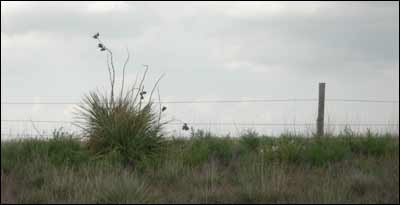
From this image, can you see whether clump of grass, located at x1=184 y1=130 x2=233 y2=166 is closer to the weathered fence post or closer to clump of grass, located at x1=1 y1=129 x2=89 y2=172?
clump of grass, located at x1=1 y1=129 x2=89 y2=172

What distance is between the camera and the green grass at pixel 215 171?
27.2 feet

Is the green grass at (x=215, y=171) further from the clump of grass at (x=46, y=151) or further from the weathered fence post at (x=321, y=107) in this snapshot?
the weathered fence post at (x=321, y=107)

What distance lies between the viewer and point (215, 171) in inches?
379

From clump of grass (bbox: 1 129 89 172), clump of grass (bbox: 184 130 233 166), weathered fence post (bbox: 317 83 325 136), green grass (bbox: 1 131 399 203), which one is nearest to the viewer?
green grass (bbox: 1 131 399 203)

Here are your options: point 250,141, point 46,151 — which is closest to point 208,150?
point 250,141

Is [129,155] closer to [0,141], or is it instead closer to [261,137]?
[0,141]

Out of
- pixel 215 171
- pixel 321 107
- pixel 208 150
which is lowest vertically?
pixel 215 171

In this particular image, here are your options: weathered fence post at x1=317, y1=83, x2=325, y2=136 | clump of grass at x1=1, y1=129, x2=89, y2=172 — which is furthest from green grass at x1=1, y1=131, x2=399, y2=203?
weathered fence post at x1=317, y1=83, x2=325, y2=136

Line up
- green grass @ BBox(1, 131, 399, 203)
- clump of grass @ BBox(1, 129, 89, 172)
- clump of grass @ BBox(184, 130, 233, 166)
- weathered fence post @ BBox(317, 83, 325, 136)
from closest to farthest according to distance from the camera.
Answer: green grass @ BBox(1, 131, 399, 203) < clump of grass @ BBox(1, 129, 89, 172) < clump of grass @ BBox(184, 130, 233, 166) < weathered fence post @ BBox(317, 83, 325, 136)

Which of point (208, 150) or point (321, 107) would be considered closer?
point (208, 150)

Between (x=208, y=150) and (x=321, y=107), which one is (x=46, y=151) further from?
(x=321, y=107)

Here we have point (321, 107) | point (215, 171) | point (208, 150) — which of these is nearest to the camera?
point (215, 171)

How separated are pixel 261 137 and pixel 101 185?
4.49 meters

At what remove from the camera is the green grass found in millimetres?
8289
